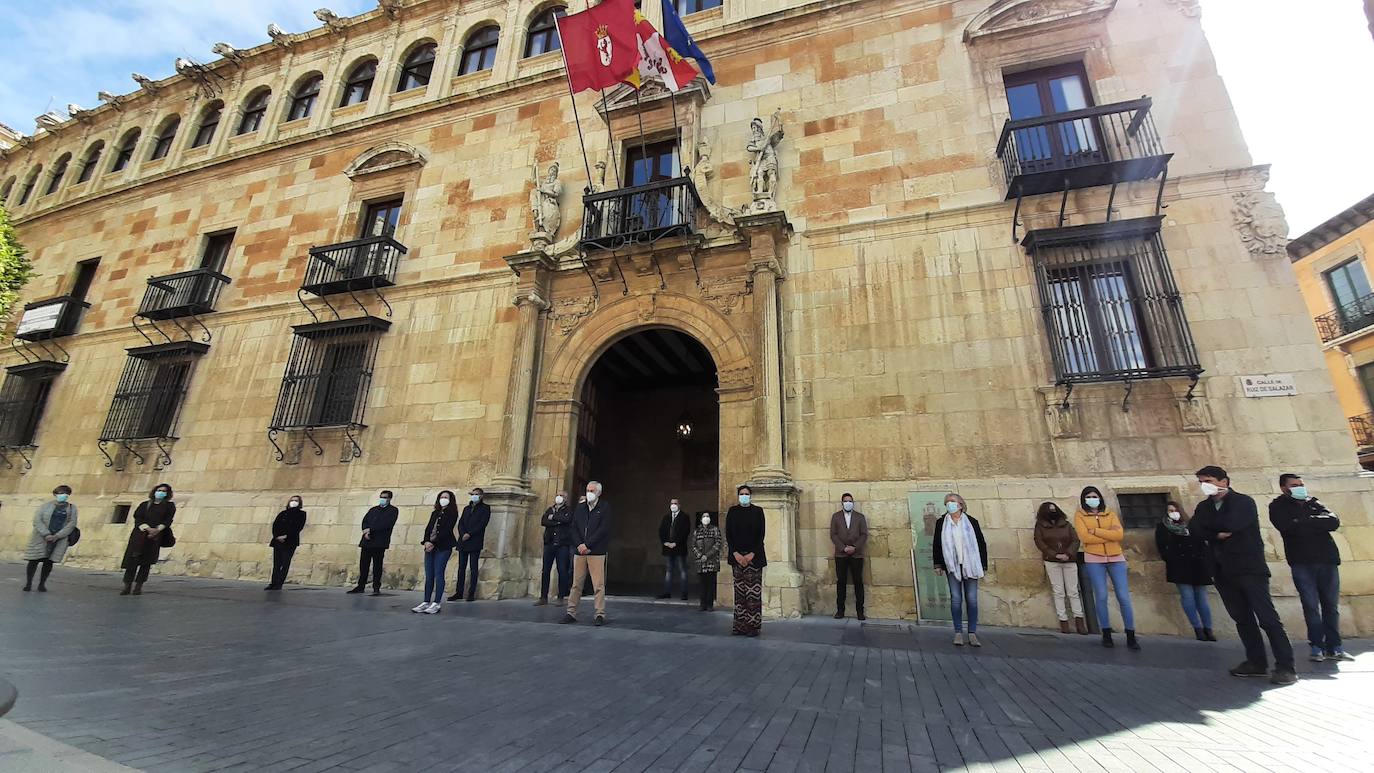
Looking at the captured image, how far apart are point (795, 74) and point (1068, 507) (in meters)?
9.50

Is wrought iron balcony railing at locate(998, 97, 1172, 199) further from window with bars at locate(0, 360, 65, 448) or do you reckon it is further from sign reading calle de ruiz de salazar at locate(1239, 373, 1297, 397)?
window with bars at locate(0, 360, 65, 448)

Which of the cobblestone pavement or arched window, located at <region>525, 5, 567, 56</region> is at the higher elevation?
arched window, located at <region>525, 5, 567, 56</region>

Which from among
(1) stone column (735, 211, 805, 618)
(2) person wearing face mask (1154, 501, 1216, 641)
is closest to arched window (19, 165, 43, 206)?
(1) stone column (735, 211, 805, 618)

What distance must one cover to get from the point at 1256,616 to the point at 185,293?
2132 centimetres

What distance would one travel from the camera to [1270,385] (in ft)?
24.8

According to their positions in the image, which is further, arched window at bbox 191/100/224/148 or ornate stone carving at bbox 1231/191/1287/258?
arched window at bbox 191/100/224/148

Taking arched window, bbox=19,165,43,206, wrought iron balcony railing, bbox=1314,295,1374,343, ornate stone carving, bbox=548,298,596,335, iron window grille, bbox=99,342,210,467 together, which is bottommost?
iron window grille, bbox=99,342,210,467

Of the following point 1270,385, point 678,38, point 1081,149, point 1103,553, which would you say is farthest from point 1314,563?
point 678,38

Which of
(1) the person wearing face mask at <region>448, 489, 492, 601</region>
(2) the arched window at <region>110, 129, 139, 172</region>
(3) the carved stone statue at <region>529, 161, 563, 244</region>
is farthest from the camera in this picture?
(2) the arched window at <region>110, 129, 139, 172</region>

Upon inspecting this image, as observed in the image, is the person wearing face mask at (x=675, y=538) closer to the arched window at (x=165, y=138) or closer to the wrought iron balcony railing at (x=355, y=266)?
the wrought iron balcony railing at (x=355, y=266)

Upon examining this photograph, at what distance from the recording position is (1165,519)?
726cm

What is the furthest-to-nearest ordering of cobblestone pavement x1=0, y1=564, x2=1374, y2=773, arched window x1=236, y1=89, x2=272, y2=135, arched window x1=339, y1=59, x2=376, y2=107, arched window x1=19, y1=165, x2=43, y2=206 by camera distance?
arched window x1=19, y1=165, x2=43, y2=206 → arched window x1=236, y1=89, x2=272, y2=135 → arched window x1=339, y1=59, x2=376, y2=107 → cobblestone pavement x1=0, y1=564, x2=1374, y2=773

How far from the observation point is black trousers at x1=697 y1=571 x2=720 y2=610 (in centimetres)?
862

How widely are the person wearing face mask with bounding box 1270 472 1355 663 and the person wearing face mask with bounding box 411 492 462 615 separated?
10.1m
